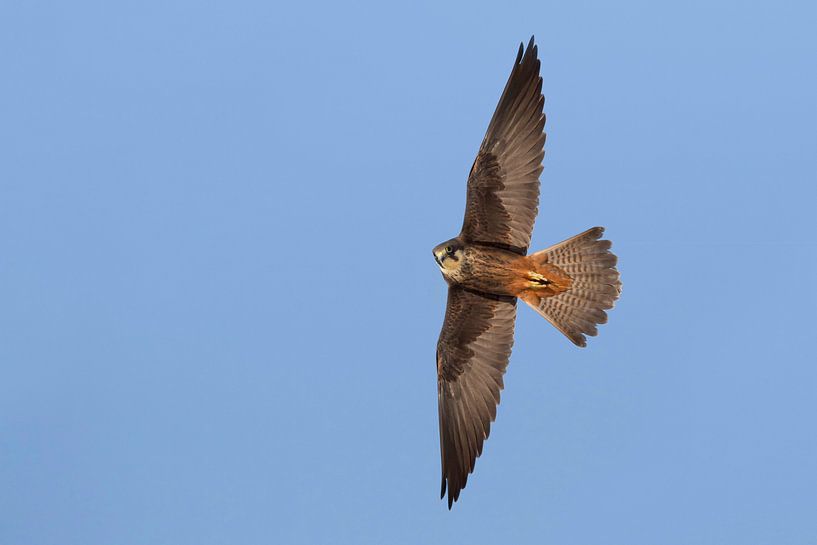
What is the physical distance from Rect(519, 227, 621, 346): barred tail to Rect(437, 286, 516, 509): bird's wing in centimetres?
45

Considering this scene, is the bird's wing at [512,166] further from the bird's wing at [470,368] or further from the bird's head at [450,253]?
the bird's wing at [470,368]

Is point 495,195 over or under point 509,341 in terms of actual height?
over

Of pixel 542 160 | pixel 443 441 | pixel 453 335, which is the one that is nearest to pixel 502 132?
pixel 542 160

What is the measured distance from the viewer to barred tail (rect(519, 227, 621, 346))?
457 inches

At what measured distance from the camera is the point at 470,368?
12094 millimetres

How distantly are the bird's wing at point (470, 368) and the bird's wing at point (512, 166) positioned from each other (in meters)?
Result: 0.84

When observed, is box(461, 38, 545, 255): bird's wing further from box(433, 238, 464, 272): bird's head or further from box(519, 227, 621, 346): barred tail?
box(519, 227, 621, 346): barred tail

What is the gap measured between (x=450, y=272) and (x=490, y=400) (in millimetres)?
1412

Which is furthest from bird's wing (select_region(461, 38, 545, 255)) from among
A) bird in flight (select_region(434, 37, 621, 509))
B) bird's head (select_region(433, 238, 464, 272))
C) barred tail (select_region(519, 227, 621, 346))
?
barred tail (select_region(519, 227, 621, 346))

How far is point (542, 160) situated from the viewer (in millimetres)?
11352

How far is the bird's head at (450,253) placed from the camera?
1150 cm

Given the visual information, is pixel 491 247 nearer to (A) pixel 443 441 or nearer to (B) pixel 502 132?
(B) pixel 502 132

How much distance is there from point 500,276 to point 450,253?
57 cm

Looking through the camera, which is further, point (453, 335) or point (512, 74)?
point (453, 335)
